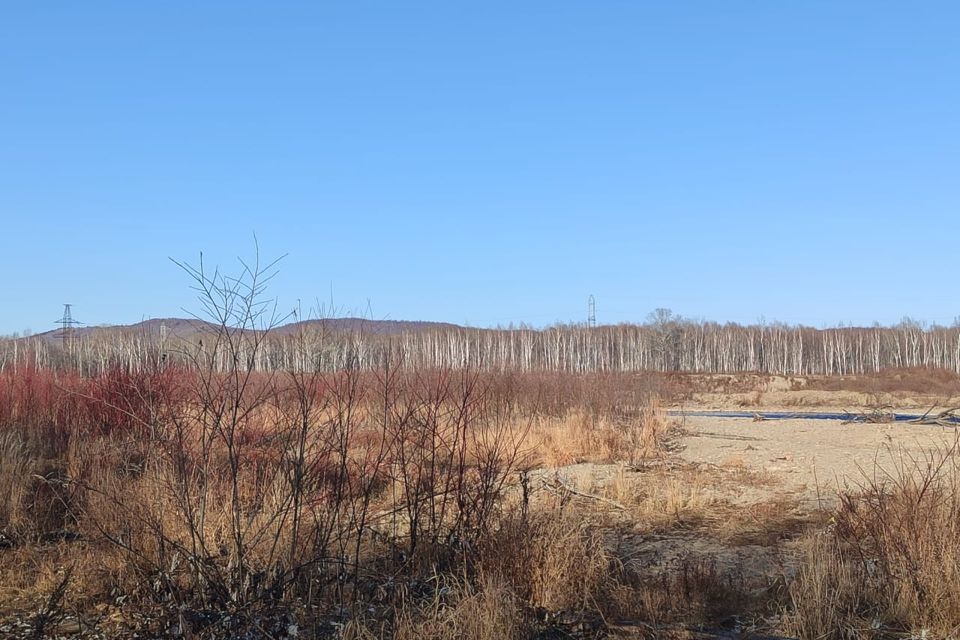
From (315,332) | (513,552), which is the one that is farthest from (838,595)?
(315,332)

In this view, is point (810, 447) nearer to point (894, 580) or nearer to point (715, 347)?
point (894, 580)

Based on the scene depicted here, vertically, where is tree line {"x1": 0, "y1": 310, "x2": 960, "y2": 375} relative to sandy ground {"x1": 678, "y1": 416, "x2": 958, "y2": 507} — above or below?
above

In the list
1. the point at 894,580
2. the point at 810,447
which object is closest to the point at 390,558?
the point at 894,580

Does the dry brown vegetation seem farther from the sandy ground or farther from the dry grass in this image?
the sandy ground

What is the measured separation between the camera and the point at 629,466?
12.9 m

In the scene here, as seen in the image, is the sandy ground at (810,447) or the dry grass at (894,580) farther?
the sandy ground at (810,447)

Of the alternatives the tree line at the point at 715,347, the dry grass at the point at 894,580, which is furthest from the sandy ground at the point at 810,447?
the tree line at the point at 715,347

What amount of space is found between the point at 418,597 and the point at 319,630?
770mm

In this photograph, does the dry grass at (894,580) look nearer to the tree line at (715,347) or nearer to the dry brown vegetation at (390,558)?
the dry brown vegetation at (390,558)

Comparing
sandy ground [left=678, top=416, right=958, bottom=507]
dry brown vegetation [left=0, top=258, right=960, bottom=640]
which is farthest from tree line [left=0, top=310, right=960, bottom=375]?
dry brown vegetation [left=0, top=258, right=960, bottom=640]

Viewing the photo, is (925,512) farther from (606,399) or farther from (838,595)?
(606,399)

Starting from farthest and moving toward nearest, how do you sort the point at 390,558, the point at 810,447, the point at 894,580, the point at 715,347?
the point at 715,347 → the point at 810,447 → the point at 390,558 → the point at 894,580

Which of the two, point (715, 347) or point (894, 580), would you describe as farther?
point (715, 347)

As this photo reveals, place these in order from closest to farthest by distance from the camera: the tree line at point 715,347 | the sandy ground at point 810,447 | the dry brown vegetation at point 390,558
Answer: the dry brown vegetation at point 390,558, the sandy ground at point 810,447, the tree line at point 715,347
